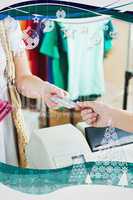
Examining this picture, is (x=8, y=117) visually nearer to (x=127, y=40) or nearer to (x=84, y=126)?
(x=84, y=126)

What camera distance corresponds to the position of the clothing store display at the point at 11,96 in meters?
1.21

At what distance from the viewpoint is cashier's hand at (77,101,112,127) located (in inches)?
48.8

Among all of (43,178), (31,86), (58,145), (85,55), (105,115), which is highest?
(85,55)

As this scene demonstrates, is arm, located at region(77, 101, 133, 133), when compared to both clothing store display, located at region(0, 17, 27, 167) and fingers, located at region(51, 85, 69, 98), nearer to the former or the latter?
fingers, located at region(51, 85, 69, 98)

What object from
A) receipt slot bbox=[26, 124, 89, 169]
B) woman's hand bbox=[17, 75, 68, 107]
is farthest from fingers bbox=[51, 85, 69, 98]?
→ receipt slot bbox=[26, 124, 89, 169]

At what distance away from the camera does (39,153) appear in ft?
4.17

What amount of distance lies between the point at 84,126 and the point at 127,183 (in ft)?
0.91

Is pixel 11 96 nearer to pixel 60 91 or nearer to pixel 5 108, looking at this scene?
pixel 5 108

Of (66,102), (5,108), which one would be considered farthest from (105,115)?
(5,108)

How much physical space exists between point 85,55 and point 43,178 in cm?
48

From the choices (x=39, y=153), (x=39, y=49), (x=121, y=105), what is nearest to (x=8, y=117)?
(x=39, y=153)

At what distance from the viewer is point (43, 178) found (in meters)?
1.33

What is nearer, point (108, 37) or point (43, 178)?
point (108, 37)

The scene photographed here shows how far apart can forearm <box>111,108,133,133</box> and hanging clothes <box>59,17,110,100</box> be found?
9 cm
